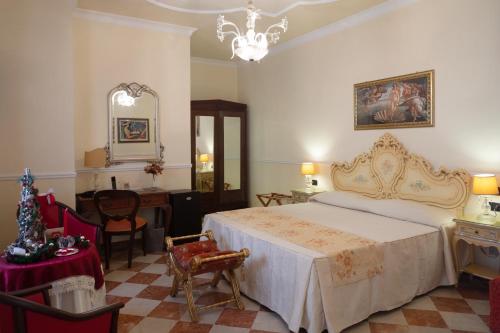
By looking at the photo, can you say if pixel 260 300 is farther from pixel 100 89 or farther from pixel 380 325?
pixel 100 89

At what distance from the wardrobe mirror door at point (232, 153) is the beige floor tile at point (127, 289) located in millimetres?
3209

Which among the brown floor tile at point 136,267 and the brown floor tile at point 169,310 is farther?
the brown floor tile at point 136,267

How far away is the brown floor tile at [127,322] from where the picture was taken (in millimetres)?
2713

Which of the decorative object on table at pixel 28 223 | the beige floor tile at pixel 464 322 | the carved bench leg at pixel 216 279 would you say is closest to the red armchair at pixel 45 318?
A: the decorative object on table at pixel 28 223

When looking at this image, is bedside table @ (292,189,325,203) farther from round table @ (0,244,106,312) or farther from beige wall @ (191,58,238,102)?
round table @ (0,244,106,312)

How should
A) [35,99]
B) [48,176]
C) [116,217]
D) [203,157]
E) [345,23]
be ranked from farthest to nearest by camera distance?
[203,157]
[345,23]
[116,217]
[48,176]
[35,99]

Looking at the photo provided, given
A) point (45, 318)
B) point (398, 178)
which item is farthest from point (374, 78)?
point (45, 318)

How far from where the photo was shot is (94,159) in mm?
4508

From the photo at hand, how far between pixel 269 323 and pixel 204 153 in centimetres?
398

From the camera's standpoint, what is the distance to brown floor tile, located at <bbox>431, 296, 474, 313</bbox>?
2.98 meters

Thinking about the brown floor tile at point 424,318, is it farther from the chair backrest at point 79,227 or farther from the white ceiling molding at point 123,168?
the white ceiling molding at point 123,168

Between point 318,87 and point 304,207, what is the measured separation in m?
2.00

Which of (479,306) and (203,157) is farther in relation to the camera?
(203,157)

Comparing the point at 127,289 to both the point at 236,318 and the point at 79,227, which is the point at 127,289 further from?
the point at 236,318
